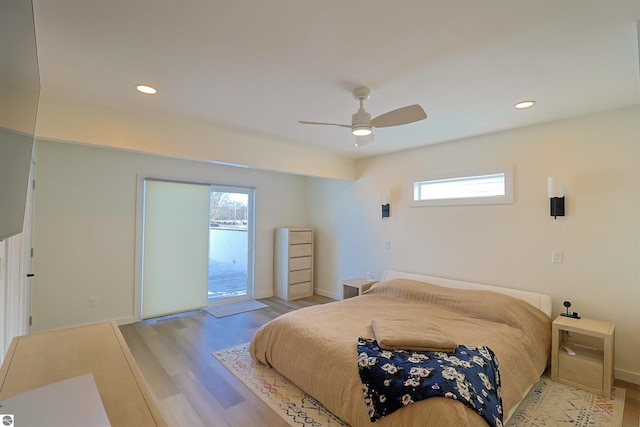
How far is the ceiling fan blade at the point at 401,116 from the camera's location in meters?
2.03

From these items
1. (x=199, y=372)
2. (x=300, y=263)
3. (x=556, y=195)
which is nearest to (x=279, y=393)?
(x=199, y=372)

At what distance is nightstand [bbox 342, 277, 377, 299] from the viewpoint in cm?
431

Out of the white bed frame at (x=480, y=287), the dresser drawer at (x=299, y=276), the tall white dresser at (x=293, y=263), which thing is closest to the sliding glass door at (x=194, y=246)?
the tall white dresser at (x=293, y=263)

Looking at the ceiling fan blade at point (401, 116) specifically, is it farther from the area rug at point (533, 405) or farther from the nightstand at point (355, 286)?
the nightstand at point (355, 286)

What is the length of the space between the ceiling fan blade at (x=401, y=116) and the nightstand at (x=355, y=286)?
269 centimetres

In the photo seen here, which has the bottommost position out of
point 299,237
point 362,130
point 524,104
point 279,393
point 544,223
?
point 279,393

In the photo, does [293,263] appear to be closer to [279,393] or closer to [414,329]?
[279,393]

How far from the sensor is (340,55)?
1836 millimetres

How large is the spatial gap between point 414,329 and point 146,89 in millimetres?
2879

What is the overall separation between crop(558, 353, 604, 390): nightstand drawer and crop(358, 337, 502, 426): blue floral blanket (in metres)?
1.10

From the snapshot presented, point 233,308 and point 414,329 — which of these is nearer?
point 414,329

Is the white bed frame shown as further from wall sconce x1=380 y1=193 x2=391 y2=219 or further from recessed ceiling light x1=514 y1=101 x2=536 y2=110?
recessed ceiling light x1=514 y1=101 x2=536 y2=110

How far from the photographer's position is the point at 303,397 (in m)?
2.40

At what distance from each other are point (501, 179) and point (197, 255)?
432 centimetres
